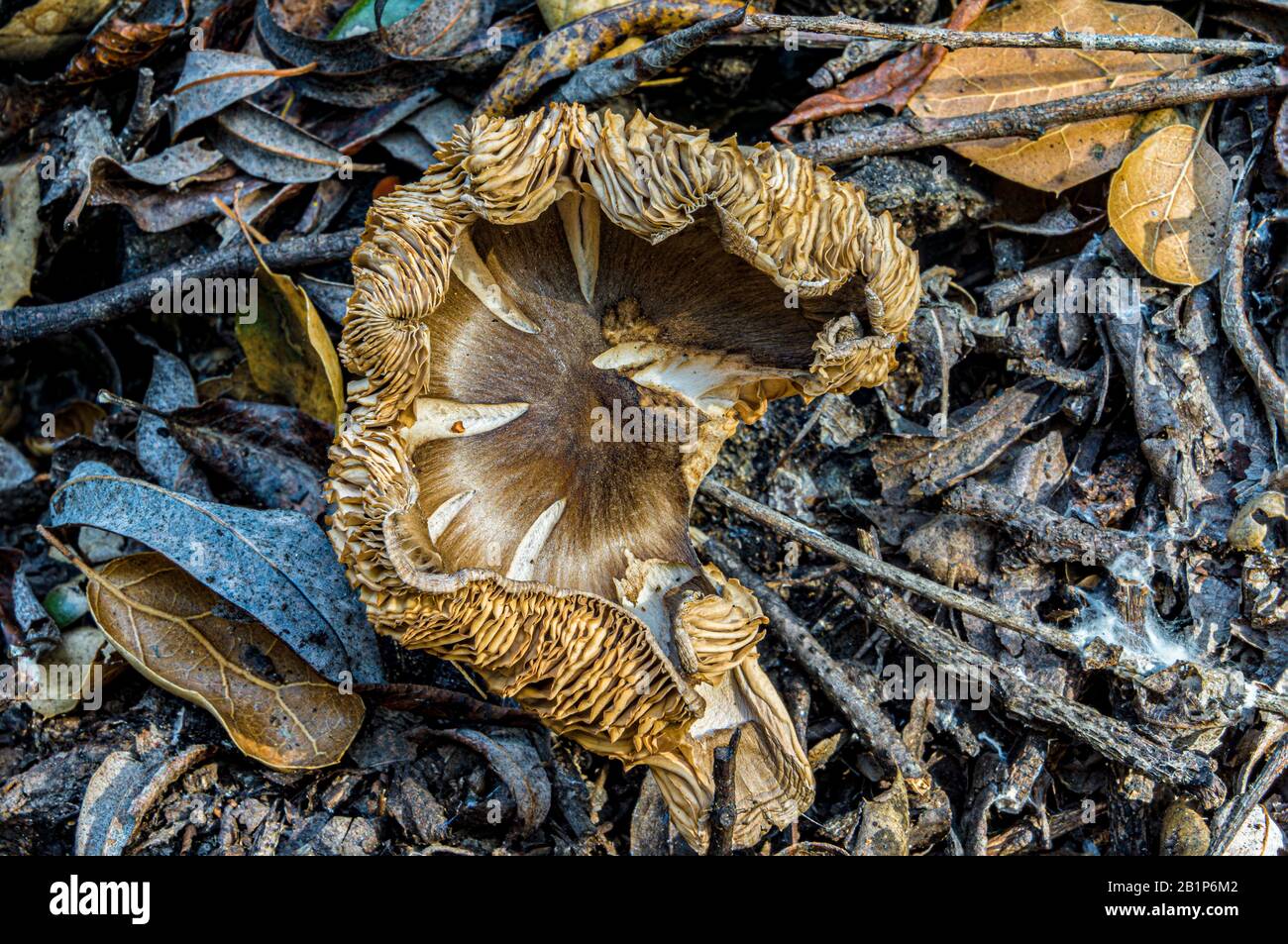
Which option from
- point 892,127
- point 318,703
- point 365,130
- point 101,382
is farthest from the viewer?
point 101,382

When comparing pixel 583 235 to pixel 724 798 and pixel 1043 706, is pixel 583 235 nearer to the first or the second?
pixel 724 798

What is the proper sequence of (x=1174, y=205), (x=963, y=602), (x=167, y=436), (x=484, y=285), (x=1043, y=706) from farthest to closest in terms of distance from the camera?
(x=167, y=436) → (x=1174, y=205) → (x=963, y=602) → (x=1043, y=706) → (x=484, y=285)

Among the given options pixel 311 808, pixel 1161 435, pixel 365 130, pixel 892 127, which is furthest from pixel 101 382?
pixel 1161 435

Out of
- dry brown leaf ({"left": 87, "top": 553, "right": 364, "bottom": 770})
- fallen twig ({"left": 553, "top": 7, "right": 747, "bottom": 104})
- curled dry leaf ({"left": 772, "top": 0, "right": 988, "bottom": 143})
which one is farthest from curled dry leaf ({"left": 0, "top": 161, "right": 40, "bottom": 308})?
curled dry leaf ({"left": 772, "top": 0, "right": 988, "bottom": 143})

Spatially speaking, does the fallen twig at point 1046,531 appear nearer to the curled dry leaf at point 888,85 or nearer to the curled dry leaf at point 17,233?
the curled dry leaf at point 888,85

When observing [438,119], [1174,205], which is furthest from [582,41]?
[1174,205]

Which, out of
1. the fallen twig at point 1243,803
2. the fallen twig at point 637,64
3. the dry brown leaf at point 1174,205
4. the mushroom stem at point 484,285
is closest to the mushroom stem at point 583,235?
the mushroom stem at point 484,285

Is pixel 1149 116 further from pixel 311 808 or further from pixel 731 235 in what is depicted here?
pixel 311 808
